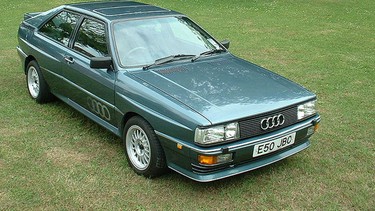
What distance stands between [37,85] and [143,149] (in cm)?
259

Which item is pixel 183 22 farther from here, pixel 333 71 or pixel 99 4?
pixel 333 71

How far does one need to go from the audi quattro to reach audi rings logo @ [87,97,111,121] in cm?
1

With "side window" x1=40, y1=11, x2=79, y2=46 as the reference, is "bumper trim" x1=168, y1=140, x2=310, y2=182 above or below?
below

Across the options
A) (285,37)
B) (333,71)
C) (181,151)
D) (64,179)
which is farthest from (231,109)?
(285,37)

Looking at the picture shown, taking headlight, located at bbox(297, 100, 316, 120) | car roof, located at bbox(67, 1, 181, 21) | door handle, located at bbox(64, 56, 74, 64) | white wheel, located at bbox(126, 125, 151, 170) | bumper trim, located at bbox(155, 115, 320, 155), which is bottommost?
white wheel, located at bbox(126, 125, 151, 170)

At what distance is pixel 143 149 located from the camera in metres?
4.43

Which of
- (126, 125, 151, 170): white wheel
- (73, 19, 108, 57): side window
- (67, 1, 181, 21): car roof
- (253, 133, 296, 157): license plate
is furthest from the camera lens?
(67, 1, 181, 21): car roof

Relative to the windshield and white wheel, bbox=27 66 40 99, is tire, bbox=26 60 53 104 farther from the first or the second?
the windshield

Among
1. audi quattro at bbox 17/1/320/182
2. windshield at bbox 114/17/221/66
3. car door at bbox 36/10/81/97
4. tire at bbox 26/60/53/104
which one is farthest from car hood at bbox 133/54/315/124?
tire at bbox 26/60/53/104

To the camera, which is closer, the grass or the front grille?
the front grille

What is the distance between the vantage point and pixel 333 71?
26.5 ft

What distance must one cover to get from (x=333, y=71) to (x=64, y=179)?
5423 mm

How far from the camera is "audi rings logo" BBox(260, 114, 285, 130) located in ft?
13.2

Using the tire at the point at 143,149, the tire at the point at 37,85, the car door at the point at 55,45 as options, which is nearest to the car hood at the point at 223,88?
the tire at the point at 143,149
